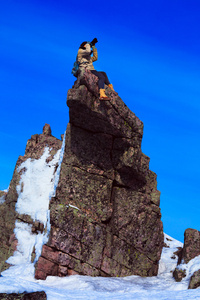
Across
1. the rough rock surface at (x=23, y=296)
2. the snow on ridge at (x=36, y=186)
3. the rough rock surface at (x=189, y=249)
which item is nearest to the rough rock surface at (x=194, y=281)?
the rough rock surface at (x=189, y=249)

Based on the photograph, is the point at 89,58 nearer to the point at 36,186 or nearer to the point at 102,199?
the point at 102,199

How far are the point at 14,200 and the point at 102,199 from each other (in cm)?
1040

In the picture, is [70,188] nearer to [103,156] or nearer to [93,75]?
[103,156]

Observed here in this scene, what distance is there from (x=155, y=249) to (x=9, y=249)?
10711 millimetres

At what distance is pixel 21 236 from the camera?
28453 millimetres

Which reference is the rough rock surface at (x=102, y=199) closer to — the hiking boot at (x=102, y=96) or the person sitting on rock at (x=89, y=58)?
the hiking boot at (x=102, y=96)

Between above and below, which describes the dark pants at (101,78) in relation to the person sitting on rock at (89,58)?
below

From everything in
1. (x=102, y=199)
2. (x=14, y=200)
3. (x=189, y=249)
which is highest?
(x=14, y=200)

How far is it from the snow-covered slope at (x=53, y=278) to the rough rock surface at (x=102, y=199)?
76 centimetres

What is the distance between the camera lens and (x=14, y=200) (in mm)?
30609

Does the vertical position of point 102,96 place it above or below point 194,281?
above

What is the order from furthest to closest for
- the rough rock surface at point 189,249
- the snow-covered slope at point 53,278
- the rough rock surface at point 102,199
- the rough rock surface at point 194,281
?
the rough rock surface at point 189,249 → the rough rock surface at point 102,199 → the rough rock surface at point 194,281 → the snow-covered slope at point 53,278

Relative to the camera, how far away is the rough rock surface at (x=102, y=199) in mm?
21062

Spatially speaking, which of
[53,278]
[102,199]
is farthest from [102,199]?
[53,278]
